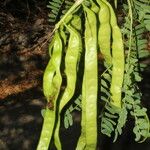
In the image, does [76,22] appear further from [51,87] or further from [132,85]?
[132,85]

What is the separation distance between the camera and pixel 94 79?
89 centimetres

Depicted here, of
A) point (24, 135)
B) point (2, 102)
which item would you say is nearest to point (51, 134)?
point (24, 135)

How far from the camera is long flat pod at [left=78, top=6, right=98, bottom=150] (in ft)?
2.89

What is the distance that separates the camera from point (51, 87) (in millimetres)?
926

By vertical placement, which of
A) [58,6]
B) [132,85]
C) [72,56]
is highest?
[58,6]

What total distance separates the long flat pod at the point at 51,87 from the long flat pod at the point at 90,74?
55mm

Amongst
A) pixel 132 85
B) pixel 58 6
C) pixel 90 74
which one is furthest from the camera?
pixel 58 6

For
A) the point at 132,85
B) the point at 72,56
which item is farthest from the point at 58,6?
the point at 72,56

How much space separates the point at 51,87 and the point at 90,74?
0.09m

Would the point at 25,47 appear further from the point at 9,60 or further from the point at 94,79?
the point at 94,79

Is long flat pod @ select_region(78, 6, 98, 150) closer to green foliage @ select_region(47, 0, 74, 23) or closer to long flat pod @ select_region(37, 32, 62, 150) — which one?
long flat pod @ select_region(37, 32, 62, 150)

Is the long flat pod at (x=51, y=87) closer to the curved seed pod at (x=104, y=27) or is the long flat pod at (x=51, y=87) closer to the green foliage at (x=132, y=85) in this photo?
the curved seed pod at (x=104, y=27)

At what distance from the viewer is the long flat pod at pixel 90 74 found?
879 millimetres

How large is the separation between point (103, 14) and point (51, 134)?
10.6 inches
